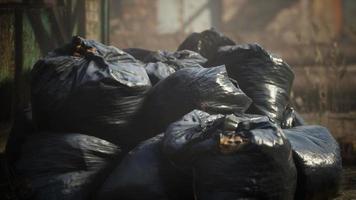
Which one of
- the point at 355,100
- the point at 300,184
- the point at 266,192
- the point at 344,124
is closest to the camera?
the point at 266,192

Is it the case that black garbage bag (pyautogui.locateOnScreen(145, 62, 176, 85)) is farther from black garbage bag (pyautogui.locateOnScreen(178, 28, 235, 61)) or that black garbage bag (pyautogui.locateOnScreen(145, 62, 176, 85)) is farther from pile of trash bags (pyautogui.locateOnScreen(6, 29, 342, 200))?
black garbage bag (pyautogui.locateOnScreen(178, 28, 235, 61))

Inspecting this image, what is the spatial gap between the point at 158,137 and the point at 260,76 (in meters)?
0.86

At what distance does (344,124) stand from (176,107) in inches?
128

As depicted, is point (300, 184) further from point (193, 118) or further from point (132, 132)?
point (132, 132)

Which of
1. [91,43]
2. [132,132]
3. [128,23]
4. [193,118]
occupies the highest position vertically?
[91,43]

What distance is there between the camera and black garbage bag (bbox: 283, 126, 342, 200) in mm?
2188

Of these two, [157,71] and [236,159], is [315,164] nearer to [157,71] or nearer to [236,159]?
[236,159]

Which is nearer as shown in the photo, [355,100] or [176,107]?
[176,107]

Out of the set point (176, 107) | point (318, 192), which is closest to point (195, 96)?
point (176, 107)

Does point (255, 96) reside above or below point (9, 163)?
above

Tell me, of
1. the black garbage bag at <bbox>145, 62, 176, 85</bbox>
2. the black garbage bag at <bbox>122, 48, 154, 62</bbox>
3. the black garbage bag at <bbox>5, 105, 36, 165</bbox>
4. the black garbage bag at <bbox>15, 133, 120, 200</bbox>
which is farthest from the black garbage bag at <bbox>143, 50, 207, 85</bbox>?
the black garbage bag at <bbox>5, 105, 36, 165</bbox>

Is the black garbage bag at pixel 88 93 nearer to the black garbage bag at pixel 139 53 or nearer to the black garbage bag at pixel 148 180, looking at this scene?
the black garbage bag at pixel 148 180

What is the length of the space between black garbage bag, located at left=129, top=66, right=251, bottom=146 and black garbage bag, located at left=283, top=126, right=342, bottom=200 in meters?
0.36

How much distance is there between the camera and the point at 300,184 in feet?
7.22
